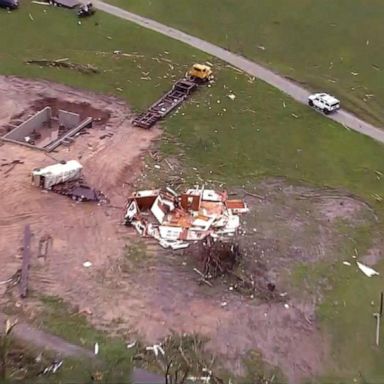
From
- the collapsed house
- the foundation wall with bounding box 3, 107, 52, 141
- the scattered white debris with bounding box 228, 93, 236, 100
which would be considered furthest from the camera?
the scattered white debris with bounding box 228, 93, 236, 100

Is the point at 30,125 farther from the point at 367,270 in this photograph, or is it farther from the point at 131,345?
the point at 367,270

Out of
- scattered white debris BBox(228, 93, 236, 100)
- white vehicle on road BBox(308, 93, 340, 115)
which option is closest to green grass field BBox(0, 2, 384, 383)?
scattered white debris BBox(228, 93, 236, 100)

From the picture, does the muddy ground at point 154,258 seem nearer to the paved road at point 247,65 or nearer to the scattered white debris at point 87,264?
the scattered white debris at point 87,264

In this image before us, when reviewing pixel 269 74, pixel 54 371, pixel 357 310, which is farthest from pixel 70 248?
pixel 269 74

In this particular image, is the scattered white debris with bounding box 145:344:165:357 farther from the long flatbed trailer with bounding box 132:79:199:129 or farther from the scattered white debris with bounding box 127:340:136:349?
the long flatbed trailer with bounding box 132:79:199:129

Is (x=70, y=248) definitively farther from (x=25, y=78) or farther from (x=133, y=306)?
(x=25, y=78)

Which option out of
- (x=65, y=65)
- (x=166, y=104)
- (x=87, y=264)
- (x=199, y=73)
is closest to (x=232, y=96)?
(x=199, y=73)

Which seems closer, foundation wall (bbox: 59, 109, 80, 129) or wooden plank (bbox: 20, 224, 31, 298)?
wooden plank (bbox: 20, 224, 31, 298)
